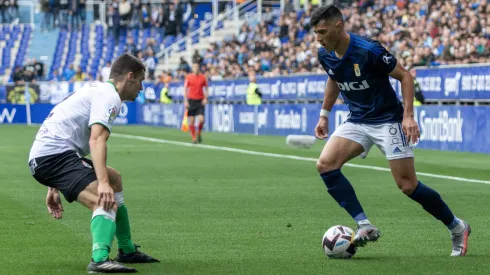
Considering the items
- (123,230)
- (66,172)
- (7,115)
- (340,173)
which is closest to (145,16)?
(7,115)

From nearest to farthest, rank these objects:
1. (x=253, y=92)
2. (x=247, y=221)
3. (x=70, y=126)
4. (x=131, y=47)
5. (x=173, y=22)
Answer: (x=70, y=126) < (x=247, y=221) < (x=253, y=92) < (x=131, y=47) < (x=173, y=22)

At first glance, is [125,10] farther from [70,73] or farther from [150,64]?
[70,73]

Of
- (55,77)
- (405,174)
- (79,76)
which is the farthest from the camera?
(55,77)

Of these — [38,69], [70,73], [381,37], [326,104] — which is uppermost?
[381,37]

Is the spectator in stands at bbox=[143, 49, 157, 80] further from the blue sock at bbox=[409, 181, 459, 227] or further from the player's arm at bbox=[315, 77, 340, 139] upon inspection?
the blue sock at bbox=[409, 181, 459, 227]

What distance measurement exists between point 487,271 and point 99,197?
9.31 ft

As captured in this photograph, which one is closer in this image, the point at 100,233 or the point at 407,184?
the point at 100,233

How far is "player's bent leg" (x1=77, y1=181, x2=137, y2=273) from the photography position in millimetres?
8367

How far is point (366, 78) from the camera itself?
9953 mm

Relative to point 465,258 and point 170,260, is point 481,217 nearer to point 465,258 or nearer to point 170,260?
point 465,258

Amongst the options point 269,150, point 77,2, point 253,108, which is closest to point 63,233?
point 269,150

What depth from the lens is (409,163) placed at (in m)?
9.91

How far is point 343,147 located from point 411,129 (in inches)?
28.5

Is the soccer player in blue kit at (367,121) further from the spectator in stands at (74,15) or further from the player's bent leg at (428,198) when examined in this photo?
the spectator in stands at (74,15)
